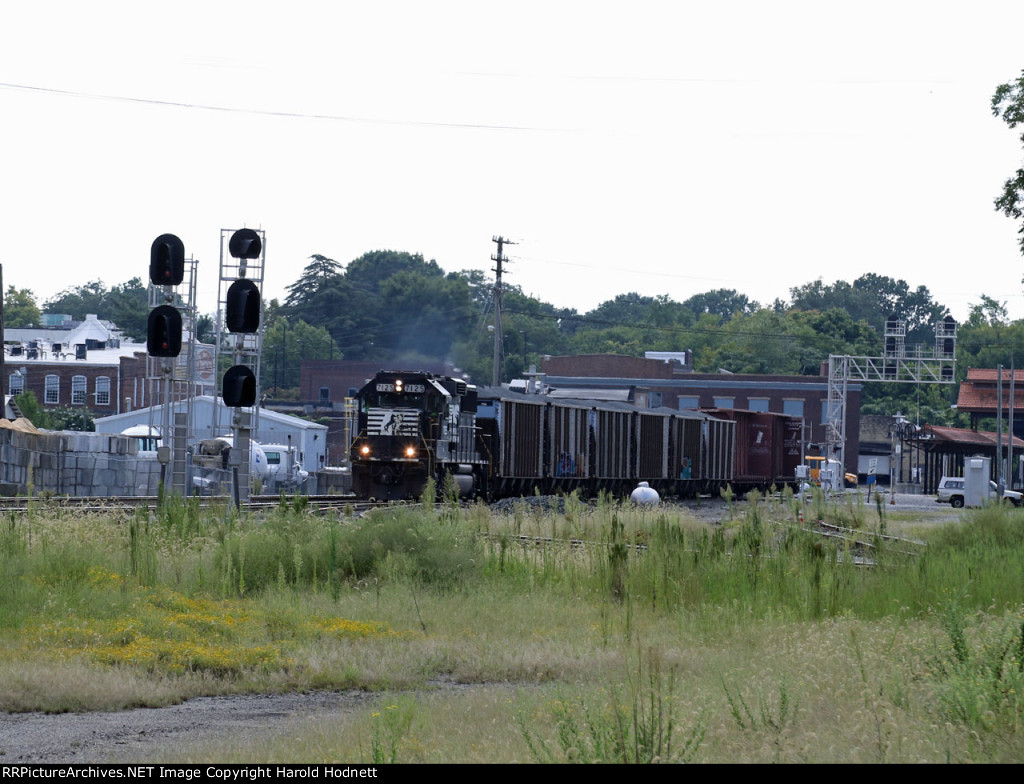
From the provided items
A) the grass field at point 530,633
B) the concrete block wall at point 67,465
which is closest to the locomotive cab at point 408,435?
the concrete block wall at point 67,465

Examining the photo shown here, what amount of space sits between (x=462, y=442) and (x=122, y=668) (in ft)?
77.2

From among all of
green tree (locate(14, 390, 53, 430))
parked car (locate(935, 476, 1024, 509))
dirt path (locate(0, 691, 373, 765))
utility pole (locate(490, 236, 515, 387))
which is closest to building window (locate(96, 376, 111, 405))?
green tree (locate(14, 390, 53, 430))

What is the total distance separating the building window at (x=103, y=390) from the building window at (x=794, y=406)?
172ft

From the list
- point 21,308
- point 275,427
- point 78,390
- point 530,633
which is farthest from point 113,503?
point 21,308

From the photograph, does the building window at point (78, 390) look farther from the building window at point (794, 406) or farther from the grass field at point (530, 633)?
the grass field at point (530, 633)

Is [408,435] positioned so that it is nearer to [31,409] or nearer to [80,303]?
[31,409]

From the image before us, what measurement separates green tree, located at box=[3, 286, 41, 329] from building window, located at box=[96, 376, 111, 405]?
248 feet

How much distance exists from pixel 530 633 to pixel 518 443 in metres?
24.1

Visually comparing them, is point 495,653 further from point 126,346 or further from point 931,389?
point 931,389

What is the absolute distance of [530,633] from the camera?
1253 cm

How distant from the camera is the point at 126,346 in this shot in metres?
107

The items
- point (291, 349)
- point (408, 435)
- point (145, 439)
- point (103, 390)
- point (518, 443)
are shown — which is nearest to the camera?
point (408, 435)

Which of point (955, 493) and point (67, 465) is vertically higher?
point (67, 465)

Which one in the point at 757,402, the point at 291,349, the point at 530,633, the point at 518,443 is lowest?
the point at 530,633
